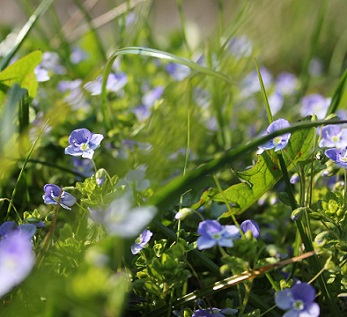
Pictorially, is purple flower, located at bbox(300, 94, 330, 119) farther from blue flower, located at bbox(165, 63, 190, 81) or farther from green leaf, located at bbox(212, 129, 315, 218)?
green leaf, located at bbox(212, 129, 315, 218)

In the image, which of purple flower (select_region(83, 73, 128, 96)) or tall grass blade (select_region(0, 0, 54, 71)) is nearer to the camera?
tall grass blade (select_region(0, 0, 54, 71))

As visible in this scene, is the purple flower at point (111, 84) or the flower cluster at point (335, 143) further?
the purple flower at point (111, 84)

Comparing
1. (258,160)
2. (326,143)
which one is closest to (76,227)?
(258,160)

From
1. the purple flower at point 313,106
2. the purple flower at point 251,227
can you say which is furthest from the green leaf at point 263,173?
the purple flower at point 313,106

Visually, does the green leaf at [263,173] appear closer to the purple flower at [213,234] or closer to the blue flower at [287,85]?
the purple flower at [213,234]

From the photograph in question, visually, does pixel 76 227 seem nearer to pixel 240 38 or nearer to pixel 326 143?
pixel 326 143

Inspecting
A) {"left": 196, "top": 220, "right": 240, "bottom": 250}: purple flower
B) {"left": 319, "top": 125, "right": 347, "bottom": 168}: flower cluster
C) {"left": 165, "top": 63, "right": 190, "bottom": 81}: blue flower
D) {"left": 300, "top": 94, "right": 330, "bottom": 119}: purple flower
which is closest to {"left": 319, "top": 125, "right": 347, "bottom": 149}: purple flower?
{"left": 319, "top": 125, "right": 347, "bottom": 168}: flower cluster

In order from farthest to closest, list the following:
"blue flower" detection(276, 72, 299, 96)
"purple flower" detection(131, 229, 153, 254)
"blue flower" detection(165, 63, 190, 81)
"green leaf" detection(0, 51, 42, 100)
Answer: "blue flower" detection(276, 72, 299, 96) → "blue flower" detection(165, 63, 190, 81) → "green leaf" detection(0, 51, 42, 100) → "purple flower" detection(131, 229, 153, 254)

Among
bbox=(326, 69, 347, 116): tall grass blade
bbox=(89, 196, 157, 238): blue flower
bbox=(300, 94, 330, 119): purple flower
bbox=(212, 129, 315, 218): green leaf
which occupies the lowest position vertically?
bbox=(300, 94, 330, 119): purple flower
